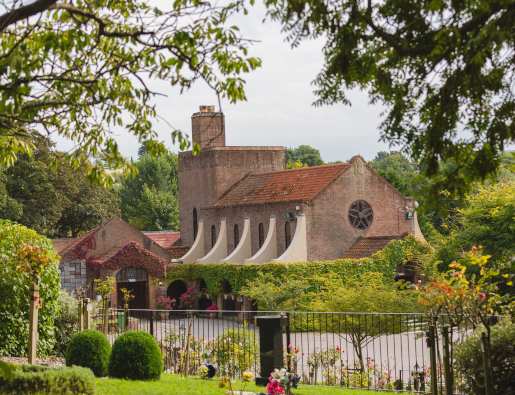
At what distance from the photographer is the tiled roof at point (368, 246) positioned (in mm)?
35938

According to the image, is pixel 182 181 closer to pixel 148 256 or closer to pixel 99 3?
pixel 148 256

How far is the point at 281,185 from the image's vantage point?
4025 centimetres

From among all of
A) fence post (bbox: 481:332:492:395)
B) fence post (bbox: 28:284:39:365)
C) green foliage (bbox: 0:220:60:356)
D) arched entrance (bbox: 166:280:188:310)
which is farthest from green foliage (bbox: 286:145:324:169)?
fence post (bbox: 481:332:492:395)

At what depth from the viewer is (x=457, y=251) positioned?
92.7 ft

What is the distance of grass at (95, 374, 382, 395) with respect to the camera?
11.4 meters

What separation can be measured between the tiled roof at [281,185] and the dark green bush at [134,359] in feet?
78.4

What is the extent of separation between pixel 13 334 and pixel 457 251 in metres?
20.4

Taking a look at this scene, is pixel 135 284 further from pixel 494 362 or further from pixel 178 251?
pixel 494 362

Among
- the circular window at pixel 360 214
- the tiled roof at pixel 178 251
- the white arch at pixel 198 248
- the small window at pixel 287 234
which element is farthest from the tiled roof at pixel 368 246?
the tiled roof at pixel 178 251

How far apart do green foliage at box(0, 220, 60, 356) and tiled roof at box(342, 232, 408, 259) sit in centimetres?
2437

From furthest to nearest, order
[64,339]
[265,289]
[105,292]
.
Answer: [265,289], [105,292], [64,339]

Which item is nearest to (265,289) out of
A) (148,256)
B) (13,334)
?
(148,256)

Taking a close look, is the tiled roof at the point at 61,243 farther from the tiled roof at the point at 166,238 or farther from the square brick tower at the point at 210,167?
the square brick tower at the point at 210,167

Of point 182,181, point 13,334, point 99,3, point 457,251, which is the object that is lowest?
point 13,334
